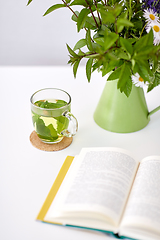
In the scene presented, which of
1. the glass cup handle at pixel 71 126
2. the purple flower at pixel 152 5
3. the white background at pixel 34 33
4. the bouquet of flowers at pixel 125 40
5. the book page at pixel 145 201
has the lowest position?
the white background at pixel 34 33

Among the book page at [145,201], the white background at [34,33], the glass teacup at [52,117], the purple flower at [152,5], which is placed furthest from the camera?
the white background at [34,33]

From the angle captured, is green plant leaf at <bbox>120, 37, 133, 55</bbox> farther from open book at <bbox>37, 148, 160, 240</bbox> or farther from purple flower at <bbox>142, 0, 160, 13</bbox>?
open book at <bbox>37, 148, 160, 240</bbox>

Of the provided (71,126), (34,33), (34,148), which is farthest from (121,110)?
(34,33)

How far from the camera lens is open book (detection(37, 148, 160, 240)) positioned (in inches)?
25.9

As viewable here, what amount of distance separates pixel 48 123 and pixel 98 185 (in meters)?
0.28

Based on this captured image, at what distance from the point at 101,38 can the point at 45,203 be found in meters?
0.45

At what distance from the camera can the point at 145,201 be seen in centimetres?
69

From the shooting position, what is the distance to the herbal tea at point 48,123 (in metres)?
0.91

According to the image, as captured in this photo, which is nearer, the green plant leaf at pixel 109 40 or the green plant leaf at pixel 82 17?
the green plant leaf at pixel 109 40

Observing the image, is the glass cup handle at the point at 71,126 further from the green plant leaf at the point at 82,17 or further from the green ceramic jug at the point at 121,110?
the green plant leaf at the point at 82,17

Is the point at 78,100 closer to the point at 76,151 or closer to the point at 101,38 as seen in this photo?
the point at 76,151

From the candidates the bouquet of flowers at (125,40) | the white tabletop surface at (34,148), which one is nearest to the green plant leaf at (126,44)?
the bouquet of flowers at (125,40)

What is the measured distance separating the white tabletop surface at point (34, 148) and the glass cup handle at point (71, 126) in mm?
61

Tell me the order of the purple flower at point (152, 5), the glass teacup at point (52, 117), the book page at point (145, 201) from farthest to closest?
the glass teacup at point (52, 117) < the purple flower at point (152, 5) < the book page at point (145, 201)
